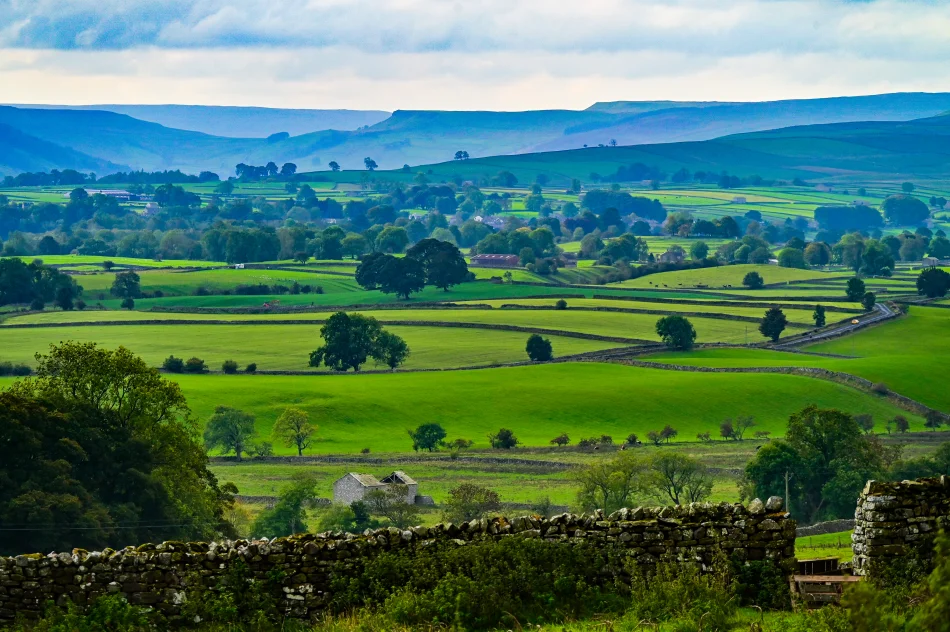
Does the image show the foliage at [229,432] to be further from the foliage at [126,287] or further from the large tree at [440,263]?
the large tree at [440,263]

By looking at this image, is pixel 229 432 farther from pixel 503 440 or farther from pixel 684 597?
pixel 684 597

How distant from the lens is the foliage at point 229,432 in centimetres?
8069

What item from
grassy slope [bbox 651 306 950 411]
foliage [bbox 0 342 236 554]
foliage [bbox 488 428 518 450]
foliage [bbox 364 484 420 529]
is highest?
foliage [bbox 0 342 236 554]

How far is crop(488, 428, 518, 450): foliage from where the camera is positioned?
81188mm

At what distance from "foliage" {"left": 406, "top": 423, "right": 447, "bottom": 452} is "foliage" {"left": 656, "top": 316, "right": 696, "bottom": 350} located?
1501 inches

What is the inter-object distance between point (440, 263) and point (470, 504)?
125m

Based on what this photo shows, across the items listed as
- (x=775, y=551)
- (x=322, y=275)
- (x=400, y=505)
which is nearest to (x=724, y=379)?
(x=400, y=505)

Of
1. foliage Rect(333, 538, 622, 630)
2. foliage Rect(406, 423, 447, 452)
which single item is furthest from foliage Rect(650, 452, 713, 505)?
foliage Rect(333, 538, 622, 630)

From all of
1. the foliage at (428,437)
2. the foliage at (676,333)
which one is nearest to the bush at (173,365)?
the foliage at (428,437)

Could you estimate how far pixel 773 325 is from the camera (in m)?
124

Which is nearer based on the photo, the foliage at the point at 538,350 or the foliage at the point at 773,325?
the foliage at the point at 538,350

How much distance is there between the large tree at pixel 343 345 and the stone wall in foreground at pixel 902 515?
10107 centimetres

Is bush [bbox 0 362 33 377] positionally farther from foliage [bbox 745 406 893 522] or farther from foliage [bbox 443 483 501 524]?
foliage [bbox 745 406 893 522]

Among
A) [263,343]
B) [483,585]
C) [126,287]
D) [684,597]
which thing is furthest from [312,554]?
[126,287]
